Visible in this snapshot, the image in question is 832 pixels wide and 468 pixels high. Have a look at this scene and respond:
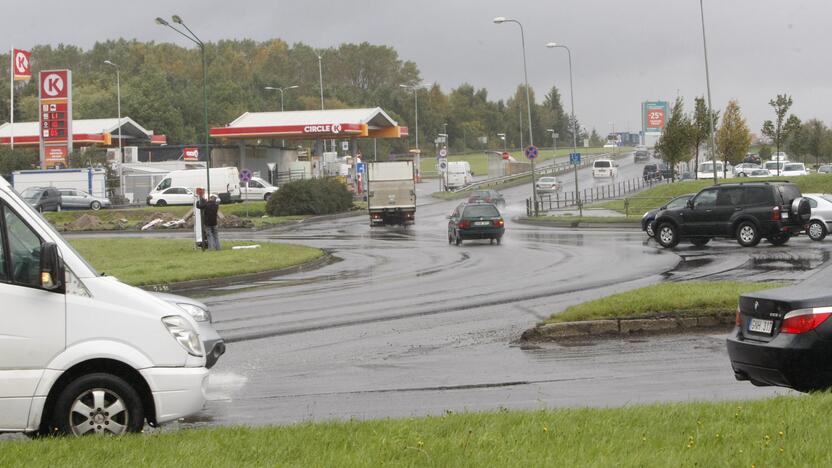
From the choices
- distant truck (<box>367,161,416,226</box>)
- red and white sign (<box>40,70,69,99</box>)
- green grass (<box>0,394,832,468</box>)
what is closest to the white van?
green grass (<box>0,394,832,468</box>)

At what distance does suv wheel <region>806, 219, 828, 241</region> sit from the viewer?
3250cm

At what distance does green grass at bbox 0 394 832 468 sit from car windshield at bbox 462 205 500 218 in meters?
30.9

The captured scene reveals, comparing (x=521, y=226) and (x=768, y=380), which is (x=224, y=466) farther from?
(x=521, y=226)

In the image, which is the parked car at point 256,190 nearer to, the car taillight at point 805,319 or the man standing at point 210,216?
the man standing at point 210,216

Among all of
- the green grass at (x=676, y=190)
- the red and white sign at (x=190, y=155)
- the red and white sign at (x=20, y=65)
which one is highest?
the red and white sign at (x=20, y=65)

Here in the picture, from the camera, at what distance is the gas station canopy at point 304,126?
78025 millimetres

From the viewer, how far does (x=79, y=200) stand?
67250mm

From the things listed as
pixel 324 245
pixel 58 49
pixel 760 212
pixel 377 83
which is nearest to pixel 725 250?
pixel 760 212

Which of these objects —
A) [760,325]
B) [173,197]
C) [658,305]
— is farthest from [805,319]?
[173,197]

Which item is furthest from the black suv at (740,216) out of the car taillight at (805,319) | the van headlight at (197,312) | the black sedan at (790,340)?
the car taillight at (805,319)

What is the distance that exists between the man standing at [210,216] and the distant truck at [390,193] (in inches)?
814

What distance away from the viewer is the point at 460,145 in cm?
18662

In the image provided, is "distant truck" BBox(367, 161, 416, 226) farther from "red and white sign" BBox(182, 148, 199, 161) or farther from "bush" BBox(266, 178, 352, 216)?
"red and white sign" BBox(182, 148, 199, 161)

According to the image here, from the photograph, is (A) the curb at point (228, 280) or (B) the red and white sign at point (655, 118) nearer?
(A) the curb at point (228, 280)
